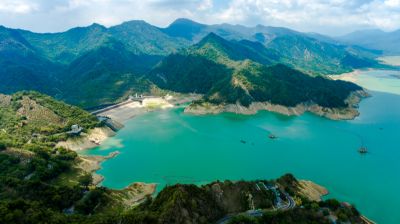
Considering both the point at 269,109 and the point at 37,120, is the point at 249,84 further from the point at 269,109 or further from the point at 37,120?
the point at 37,120

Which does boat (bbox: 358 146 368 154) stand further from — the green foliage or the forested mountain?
the green foliage

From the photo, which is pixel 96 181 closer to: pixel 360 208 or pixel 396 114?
pixel 360 208

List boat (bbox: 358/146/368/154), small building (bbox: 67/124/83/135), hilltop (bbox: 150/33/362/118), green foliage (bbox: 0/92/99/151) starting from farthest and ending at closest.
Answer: hilltop (bbox: 150/33/362/118) → small building (bbox: 67/124/83/135) → green foliage (bbox: 0/92/99/151) → boat (bbox: 358/146/368/154)

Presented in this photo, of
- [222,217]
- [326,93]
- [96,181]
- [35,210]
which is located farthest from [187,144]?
[326,93]

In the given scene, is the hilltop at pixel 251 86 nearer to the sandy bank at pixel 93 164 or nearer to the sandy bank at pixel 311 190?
the sandy bank at pixel 93 164

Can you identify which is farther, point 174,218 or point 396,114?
point 396,114

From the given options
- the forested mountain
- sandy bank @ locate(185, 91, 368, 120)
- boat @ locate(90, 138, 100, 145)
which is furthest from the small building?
the forested mountain
